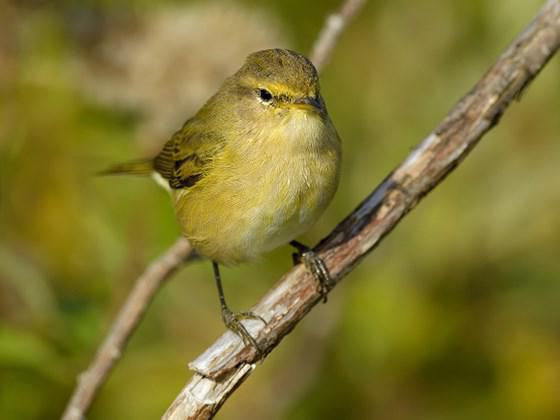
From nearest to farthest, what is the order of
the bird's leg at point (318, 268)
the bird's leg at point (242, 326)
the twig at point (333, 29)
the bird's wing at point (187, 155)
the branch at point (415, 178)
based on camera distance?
→ 1. the bird's leg at point (242, 326)
2. the branch at point (415, 178)
3. the bird's leg at point (318, 268)
4. the bird's wing at point (187, 155)
5. the twig at point (333, 29)

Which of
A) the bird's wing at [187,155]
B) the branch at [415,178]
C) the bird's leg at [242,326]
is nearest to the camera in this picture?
the bird's leg at [242,326]

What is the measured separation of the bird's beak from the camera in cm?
349

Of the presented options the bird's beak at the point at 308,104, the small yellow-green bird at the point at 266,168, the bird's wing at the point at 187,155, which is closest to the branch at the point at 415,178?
the small yellow-green bird at the point at 266,168

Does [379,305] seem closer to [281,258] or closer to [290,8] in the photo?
[281,258]

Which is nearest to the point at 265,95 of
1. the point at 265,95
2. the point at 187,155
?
the point at 265,95

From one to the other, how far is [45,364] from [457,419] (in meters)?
2.20

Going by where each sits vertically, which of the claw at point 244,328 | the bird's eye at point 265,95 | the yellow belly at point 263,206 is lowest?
the claw at point 244,328

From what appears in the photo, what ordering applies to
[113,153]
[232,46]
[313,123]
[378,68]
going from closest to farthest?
[313,123] → [113,153] → [232,46] → [378,68]

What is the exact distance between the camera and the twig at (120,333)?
364 cm

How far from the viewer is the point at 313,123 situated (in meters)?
3.55

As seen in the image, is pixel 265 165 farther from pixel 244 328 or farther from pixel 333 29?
pixel 333 29

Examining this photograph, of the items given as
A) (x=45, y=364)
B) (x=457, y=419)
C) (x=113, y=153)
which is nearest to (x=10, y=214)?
(x=113, y=153)

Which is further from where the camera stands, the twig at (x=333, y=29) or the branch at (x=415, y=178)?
the twig at (x=333, y=29)

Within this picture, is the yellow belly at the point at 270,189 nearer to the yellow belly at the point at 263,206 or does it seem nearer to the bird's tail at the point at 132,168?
the yellow belly at the point at 263,206
